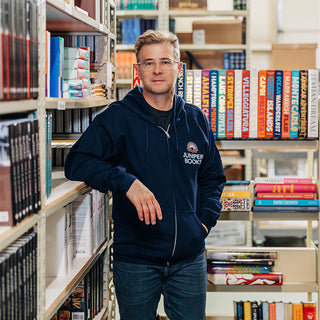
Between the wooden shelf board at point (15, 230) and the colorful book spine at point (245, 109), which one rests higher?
the colorful book spine at point (245, 109)

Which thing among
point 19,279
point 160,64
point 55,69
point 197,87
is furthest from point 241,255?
point 19,279

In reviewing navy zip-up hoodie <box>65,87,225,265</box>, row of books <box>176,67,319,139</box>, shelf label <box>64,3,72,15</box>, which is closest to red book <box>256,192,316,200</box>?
row of books <box>176,67,319,139</box>

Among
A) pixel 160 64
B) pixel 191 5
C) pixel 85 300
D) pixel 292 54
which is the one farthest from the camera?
pixel 191 5

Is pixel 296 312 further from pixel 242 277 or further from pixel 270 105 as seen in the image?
pixel 270 105

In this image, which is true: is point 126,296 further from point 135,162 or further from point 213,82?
point 213,82

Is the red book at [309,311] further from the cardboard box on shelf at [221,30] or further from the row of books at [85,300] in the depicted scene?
the cardboard box on shelf at [221,30]

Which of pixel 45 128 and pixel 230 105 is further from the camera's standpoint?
pixel 230 105

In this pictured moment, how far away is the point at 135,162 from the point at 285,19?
5.46m

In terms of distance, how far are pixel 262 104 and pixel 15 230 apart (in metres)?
1.44

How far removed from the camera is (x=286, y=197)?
2.47 m

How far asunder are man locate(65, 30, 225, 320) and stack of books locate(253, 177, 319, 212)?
2.00 feet

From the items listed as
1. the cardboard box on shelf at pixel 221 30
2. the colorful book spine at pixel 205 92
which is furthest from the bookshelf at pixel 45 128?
the cardboard box on shelf at pixel 221 30

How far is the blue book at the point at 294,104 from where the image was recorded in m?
2.37

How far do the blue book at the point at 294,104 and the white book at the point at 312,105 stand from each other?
55mm
